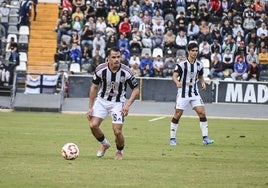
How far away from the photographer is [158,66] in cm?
3819

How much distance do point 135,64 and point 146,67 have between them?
487 millimetres

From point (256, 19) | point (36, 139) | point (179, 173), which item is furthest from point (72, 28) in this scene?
point (179, 173)

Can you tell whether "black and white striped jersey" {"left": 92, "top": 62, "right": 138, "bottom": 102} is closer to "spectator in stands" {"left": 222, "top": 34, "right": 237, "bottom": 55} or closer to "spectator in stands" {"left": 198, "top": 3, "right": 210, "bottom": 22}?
"spectator in stands" {"left": 222, "top": 34, "right": 237, "bottom": 55}

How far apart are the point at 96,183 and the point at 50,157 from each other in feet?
12.9

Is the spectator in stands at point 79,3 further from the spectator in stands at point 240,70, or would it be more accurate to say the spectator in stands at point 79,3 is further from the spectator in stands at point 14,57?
the spectator in stands at point 240,70

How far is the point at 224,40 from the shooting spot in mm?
39969

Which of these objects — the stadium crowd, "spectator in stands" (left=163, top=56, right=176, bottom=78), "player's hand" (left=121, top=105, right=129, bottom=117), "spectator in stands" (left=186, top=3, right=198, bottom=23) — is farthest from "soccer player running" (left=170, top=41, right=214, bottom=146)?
"spectator in stands" (left=186, top=3, right=198, bottom=23)

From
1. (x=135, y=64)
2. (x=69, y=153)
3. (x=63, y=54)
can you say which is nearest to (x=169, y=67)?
(x=135, y=64)

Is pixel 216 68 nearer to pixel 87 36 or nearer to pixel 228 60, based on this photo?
pixel 228 60

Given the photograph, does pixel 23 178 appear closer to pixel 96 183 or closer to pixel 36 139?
pixel 96 183

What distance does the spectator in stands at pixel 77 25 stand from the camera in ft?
132

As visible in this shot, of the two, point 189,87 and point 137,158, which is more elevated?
point 189,87

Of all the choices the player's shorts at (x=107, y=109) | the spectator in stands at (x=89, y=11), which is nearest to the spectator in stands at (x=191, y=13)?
the spectator in stands at (x=89, y=11)

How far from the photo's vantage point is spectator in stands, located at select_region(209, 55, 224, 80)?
3816 cm
